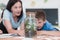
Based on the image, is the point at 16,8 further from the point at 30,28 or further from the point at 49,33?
the point at 49,33

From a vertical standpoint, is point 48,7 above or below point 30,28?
above

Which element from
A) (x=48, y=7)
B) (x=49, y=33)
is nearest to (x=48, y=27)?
(x=49, y=33)

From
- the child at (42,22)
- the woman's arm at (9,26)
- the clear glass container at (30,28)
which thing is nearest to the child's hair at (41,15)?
the child at (42,22)

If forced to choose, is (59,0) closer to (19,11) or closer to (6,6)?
(19,11)

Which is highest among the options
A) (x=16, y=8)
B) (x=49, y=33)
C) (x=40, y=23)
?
(x=16, y=8)

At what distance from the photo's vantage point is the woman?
4.76ft

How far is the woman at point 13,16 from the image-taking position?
1451 mm

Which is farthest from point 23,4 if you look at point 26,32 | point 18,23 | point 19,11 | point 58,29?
point 58,29

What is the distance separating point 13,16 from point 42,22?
0.32 meters

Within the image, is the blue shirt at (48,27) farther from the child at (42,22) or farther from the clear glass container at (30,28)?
the clear glass container at (30,28)

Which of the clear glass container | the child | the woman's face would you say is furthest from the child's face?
the woman's face

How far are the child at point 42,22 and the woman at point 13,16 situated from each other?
0.17 m

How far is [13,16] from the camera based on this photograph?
1474mm

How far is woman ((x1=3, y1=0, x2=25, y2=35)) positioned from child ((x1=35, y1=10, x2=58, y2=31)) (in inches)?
6.8
